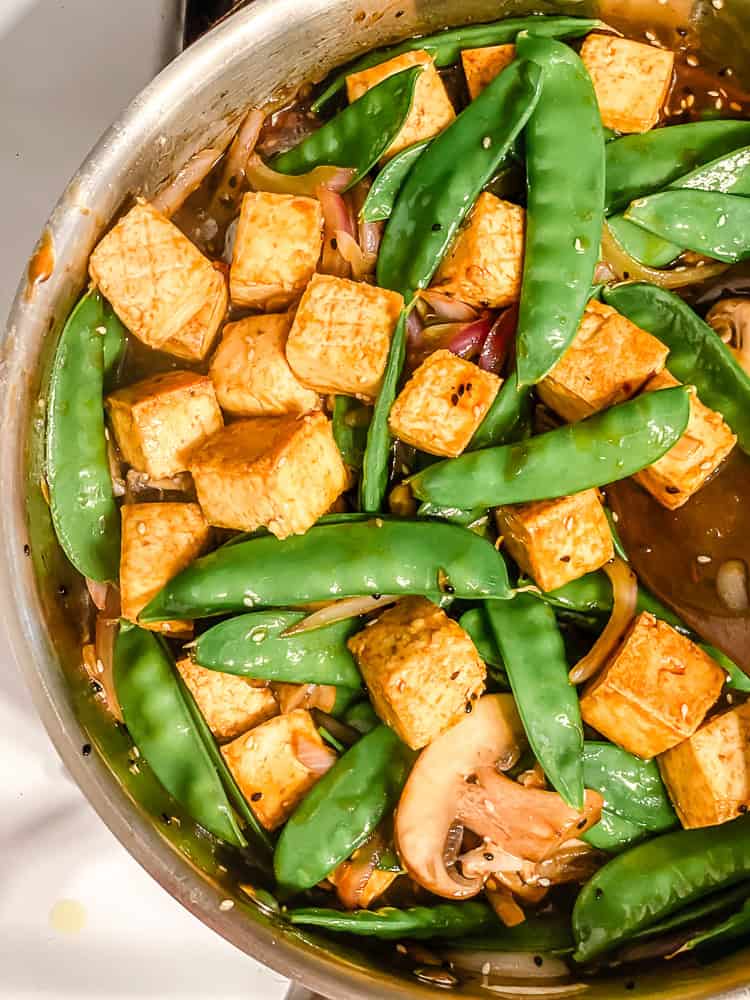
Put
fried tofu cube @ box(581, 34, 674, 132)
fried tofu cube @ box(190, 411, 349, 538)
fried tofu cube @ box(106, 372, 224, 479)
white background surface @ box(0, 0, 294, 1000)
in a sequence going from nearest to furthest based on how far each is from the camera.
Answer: fried tofu cube @ box(190, 411, 349, 538) → fried tofu cube @ box(106, 372, 224, 479) → fried tofu cube @ box(581, 34, 674, 132) → white background surface @ box(0, 0, 294, 1000)

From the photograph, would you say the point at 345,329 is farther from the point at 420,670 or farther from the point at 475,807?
the point at 475,807

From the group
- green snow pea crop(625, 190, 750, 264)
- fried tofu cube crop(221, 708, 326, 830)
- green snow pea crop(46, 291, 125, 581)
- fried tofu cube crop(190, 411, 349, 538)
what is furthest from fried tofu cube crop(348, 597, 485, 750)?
green snow pea crop(625, 190, 750, 264)

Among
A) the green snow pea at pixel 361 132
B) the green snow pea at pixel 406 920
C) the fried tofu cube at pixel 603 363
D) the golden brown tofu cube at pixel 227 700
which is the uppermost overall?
the green snow pea at pixel 361 132

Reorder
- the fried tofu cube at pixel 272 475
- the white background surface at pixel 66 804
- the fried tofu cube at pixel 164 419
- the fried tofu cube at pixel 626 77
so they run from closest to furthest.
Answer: the fried tofu cube at pixel 272 475, the fried tofu cube at pixel 164 419, the fried tofu cube at pixel 626 77, the white background surface at pixel 66 804

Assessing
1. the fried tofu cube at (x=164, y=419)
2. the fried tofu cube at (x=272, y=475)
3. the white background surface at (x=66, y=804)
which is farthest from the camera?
the white background surface at (x=66, y=804)

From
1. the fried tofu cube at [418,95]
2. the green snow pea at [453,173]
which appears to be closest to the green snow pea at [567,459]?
the green snow pea at [453,173]

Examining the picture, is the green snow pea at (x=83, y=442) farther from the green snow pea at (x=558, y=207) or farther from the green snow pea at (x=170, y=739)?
the green snow pea at (x=558, y=207)

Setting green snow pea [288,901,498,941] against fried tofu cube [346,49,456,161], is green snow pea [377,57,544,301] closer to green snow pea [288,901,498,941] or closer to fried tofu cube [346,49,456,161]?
fried tofu cube [346,49,456,161]

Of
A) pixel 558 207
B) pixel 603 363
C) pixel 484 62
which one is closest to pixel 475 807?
pixel 603 363
